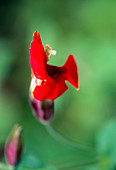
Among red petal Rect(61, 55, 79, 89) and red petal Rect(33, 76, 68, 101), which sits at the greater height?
red petal Rect(61, 55, 79, 89)

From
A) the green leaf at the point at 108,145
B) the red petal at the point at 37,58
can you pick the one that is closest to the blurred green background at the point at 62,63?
the green leaf at the point at 108,145

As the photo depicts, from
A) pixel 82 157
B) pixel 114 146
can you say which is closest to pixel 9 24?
pixel 82 157

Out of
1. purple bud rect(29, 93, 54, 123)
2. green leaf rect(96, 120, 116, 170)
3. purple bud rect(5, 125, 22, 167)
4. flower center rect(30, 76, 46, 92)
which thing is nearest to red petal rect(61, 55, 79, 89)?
flower center rect(30, 76, 46, 92)

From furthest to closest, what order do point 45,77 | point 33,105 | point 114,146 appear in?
point 114,146, point 33,105, point 45,77

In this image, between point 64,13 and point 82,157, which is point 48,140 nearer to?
point 82,157

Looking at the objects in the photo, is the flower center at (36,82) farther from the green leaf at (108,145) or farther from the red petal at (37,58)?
the green leaf at (108,145)

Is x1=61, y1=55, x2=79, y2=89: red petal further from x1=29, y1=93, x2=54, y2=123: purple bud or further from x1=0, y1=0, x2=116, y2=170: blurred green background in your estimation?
x1=0, y1=0, x2=116, y2=170: blurred green background
